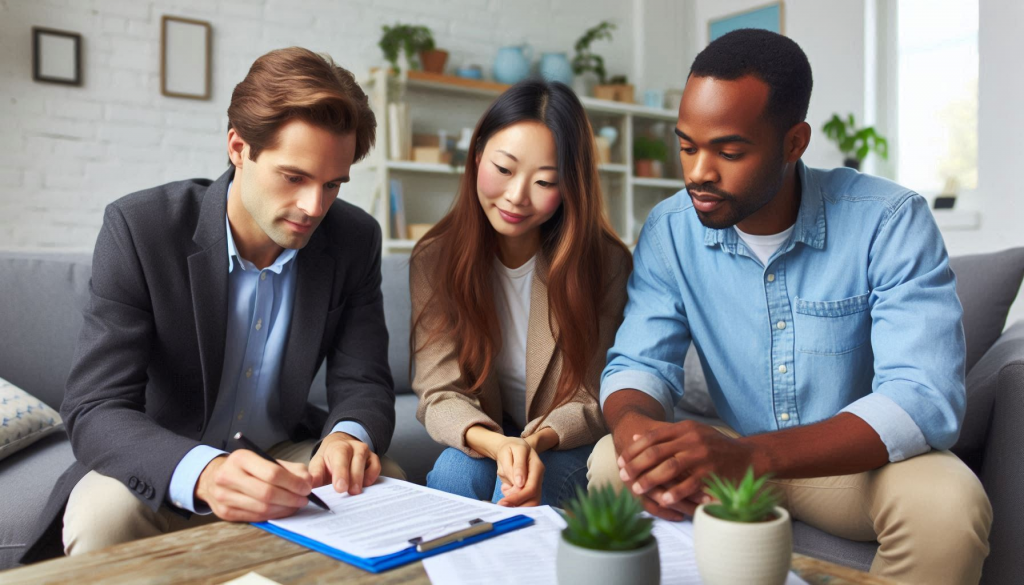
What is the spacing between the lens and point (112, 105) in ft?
11.9

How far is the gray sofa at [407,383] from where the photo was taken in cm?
135

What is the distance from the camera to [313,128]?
1.36 meters

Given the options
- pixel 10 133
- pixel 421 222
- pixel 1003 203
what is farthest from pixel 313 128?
pixel 1003 203

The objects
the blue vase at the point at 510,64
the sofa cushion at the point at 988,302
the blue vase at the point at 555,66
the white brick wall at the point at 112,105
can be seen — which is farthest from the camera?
the blue vase at the point at 555,66

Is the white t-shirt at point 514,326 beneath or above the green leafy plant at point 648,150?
beneath

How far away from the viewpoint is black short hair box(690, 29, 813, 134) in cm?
133

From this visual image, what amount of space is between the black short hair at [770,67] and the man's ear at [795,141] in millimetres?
14

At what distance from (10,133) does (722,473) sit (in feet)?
11.4

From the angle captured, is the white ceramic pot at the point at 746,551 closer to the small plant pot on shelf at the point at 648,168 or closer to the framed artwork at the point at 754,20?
the framed artwork at the point at 754,20

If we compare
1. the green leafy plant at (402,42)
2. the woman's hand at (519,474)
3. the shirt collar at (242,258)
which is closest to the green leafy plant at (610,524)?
the woman's hand at (519,474)

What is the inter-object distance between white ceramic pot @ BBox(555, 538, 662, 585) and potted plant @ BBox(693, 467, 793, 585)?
0.20 ft

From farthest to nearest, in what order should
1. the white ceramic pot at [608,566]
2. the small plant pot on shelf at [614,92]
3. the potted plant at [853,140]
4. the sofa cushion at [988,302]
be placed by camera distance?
1. the small plant pot on shelf at [614,92]
2. the potted plant at [853,140]
3. the sofa cushion at [988,302]
4. the white ceramic pot at [608,566]

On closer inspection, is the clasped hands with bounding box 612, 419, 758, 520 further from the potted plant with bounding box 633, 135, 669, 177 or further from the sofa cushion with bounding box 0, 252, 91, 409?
the potted plant with bounding box 633, 135, 669, 177

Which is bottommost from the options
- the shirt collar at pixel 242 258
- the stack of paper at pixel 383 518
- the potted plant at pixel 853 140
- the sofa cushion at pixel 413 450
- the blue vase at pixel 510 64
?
the sofa cushion at pixel 413 450
